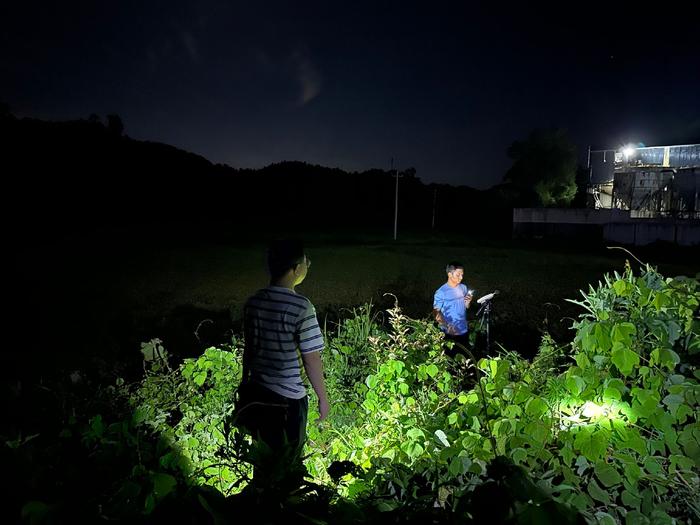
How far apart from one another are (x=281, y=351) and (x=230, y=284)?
474 inches

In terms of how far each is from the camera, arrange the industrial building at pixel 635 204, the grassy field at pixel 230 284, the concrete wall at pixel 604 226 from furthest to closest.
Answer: the industrial building at pixel 635 204 → the concrete wall at pixel 604 226 → the grassy field at pixel 230 284

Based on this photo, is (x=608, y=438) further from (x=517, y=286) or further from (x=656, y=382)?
(x=517, y=286)

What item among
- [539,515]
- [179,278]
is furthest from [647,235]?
[539,515]

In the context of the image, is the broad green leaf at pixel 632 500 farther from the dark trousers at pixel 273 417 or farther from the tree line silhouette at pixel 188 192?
the tree line silhouette at pixel 188 192

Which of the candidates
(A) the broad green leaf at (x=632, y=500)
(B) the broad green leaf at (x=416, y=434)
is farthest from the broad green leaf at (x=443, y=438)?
(A) the broad green leaf at (x=632, y=500)

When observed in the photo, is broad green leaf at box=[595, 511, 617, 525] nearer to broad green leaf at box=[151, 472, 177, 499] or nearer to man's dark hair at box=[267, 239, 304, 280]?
broad green leaf at box=[151, 472, 177, 499]

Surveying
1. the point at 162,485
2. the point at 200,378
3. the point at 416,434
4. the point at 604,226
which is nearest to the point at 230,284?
the point at 200,378

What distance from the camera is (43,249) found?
2256 cm

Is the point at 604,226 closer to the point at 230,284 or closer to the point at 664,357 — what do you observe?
the point at 230,284

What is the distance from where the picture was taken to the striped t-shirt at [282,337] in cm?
286

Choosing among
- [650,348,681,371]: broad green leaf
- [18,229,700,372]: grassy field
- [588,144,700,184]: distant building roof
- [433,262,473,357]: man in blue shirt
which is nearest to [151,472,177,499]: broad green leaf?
[650,348,681,371]: broad green leaf

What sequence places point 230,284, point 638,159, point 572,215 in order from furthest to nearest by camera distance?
1. point 638,159
2. point 572,215
3. point 230,284

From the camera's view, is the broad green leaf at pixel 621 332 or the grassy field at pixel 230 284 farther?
the grassy field at pixel 230 284

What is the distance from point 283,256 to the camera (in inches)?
115
